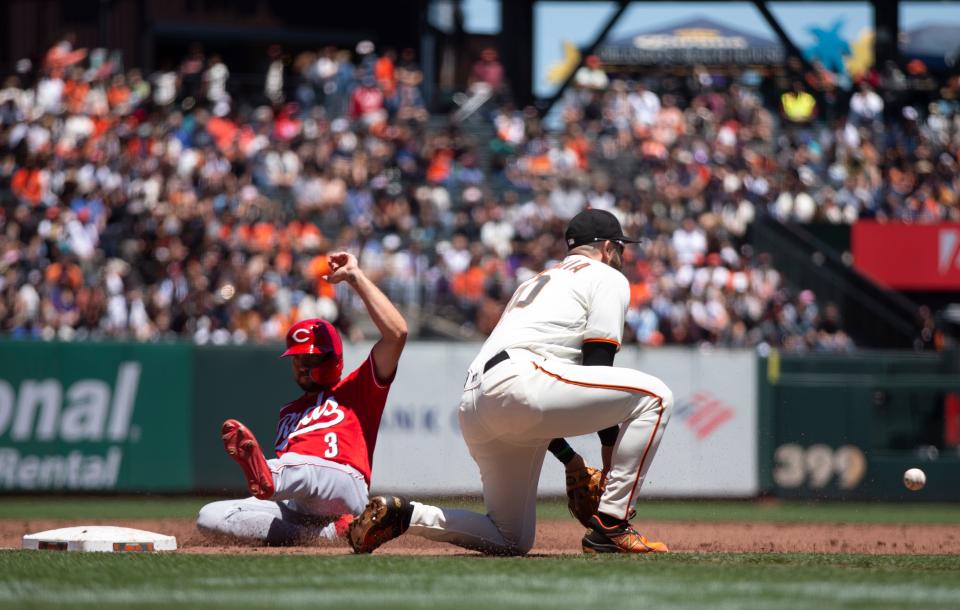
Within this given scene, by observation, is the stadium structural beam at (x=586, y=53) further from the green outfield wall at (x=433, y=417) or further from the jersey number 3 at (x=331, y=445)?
the jersey number 3 at (x=331, y=445)

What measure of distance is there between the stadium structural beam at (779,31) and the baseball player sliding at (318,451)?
741 inches

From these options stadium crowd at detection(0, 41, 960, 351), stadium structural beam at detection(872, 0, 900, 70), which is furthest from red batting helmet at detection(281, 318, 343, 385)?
stadium structural beam at detection(872, 0, 900, 70)

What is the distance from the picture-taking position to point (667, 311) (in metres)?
18.2

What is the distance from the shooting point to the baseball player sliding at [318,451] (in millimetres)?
7371

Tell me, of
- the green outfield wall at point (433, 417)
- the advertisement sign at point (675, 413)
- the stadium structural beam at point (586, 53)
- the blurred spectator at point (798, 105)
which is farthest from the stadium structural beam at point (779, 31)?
the advertisement sign at point (675, 413)

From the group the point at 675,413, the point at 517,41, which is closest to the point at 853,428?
the point at 675,413

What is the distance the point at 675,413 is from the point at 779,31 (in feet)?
38.9

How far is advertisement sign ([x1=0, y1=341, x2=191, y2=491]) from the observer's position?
14.1m

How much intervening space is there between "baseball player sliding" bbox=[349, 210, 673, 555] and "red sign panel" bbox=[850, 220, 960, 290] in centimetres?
1483

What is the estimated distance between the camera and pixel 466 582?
18.6 feet

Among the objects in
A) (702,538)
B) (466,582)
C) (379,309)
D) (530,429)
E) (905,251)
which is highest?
(379,309)

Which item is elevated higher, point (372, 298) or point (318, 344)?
point (372, 298)

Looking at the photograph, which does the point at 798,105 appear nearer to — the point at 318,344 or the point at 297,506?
the point at 318,344

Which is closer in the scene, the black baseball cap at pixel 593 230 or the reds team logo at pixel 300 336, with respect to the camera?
the black baseball cap at pixel 593 230
